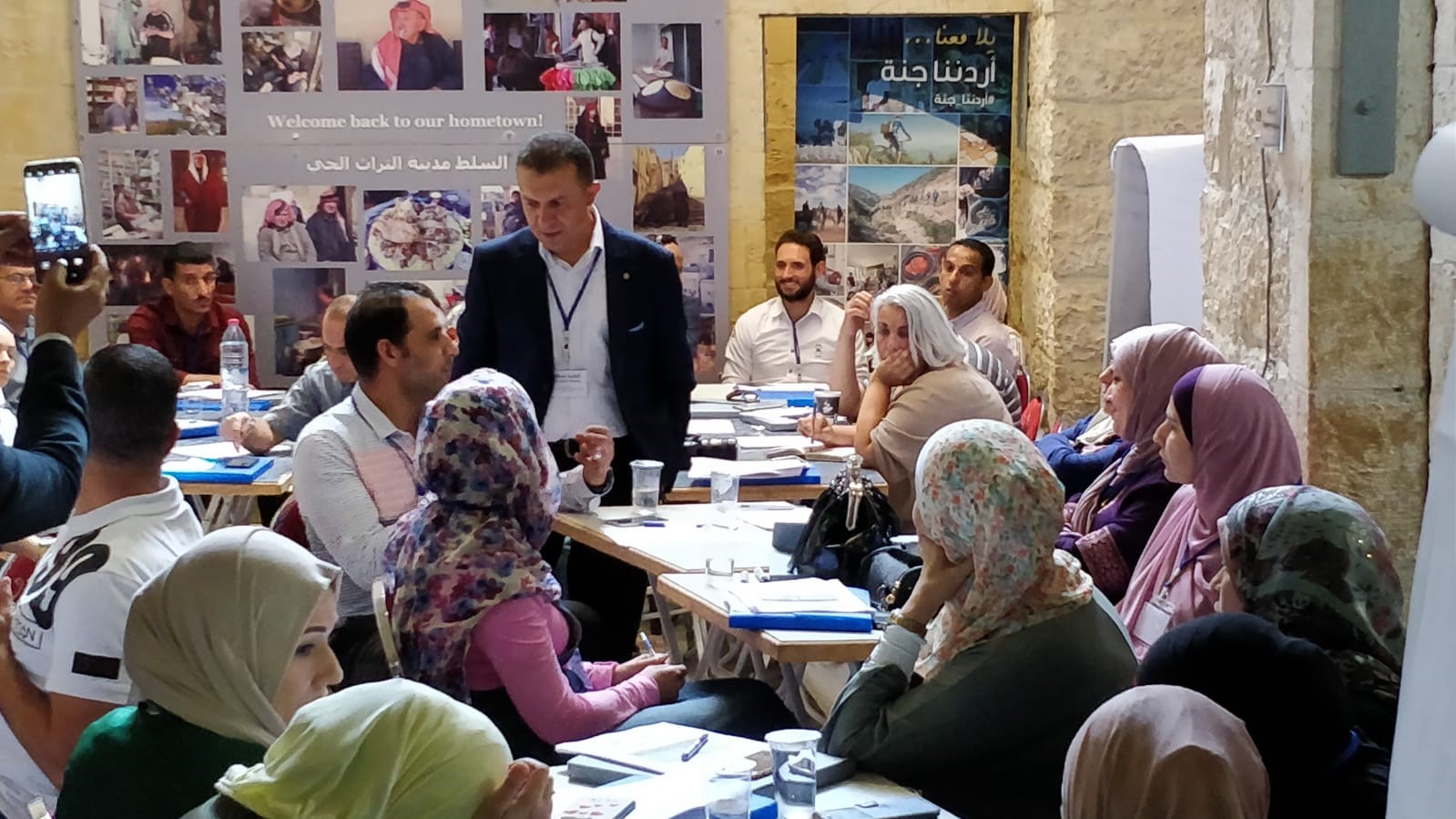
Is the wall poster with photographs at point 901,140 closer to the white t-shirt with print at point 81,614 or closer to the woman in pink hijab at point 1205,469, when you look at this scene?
the woman in pink hijab at point 1205,469

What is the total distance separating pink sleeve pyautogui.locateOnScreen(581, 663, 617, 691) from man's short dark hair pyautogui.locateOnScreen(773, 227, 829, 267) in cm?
397

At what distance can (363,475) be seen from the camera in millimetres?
3697

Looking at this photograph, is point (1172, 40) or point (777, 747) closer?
point (777, 747)

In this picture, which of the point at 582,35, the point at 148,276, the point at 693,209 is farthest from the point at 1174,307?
the point at 148,276

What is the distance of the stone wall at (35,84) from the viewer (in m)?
7.34

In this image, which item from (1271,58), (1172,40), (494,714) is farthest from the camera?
(1172,40)

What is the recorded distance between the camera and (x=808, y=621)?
336 centimetres

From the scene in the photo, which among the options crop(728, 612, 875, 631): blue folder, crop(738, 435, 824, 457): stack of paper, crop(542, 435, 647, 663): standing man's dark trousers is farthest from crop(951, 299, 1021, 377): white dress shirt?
crop(728, 612, 875, 631): blue folder

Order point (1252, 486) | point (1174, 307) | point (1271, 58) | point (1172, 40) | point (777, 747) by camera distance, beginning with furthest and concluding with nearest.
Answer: point (1172, 40)
point (1174, 307)
point (1271, 58)
point (1252, 486)
point (777, 747)

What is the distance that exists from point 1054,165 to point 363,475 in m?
4.07

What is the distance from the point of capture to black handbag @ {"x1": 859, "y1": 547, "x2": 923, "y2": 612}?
3430 mm

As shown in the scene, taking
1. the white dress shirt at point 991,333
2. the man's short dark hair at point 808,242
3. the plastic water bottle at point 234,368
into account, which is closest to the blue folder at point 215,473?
the plastic water bottle at point 234,368

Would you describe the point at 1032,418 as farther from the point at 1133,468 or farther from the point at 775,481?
the point at 1133,468

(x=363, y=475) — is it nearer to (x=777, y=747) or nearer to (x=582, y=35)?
(x=777, y=747)
